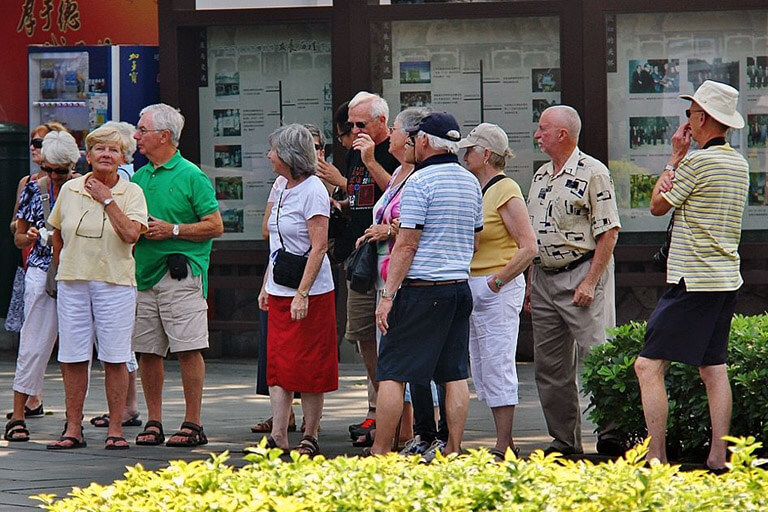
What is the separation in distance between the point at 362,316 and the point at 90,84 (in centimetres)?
544

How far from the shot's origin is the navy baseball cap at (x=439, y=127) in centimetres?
727

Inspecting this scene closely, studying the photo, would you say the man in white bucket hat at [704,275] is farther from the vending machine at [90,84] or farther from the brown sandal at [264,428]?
the vending machine at [90,84]

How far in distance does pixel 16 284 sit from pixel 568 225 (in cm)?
550

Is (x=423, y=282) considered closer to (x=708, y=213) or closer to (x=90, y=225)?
(x=708, y=213)

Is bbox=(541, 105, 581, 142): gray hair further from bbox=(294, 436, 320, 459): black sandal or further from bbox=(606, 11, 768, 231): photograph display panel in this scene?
bbox=(606, 11, 768, 231): photograph display panel

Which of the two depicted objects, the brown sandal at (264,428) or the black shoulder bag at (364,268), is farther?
the brown sandal at (264,428)

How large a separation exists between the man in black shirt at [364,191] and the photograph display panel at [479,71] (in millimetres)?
4025

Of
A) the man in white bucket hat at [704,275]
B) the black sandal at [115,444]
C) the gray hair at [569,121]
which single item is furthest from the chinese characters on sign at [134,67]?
the man in white bucket hat at [704,275]

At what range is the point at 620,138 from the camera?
41.1 ft

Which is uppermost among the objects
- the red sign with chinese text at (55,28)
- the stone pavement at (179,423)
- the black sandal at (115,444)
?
the red sign with chinese text at (55,28)

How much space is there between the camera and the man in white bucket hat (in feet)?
23.0

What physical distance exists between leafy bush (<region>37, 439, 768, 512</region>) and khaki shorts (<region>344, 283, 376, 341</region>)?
13.9ft

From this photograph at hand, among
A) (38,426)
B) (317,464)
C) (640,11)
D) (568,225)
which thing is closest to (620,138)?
(640,11)

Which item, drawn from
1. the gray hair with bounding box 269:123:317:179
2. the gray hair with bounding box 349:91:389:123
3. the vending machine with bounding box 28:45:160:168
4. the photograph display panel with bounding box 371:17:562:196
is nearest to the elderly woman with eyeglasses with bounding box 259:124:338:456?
the gray hair with bounding box 269:123:317:179
